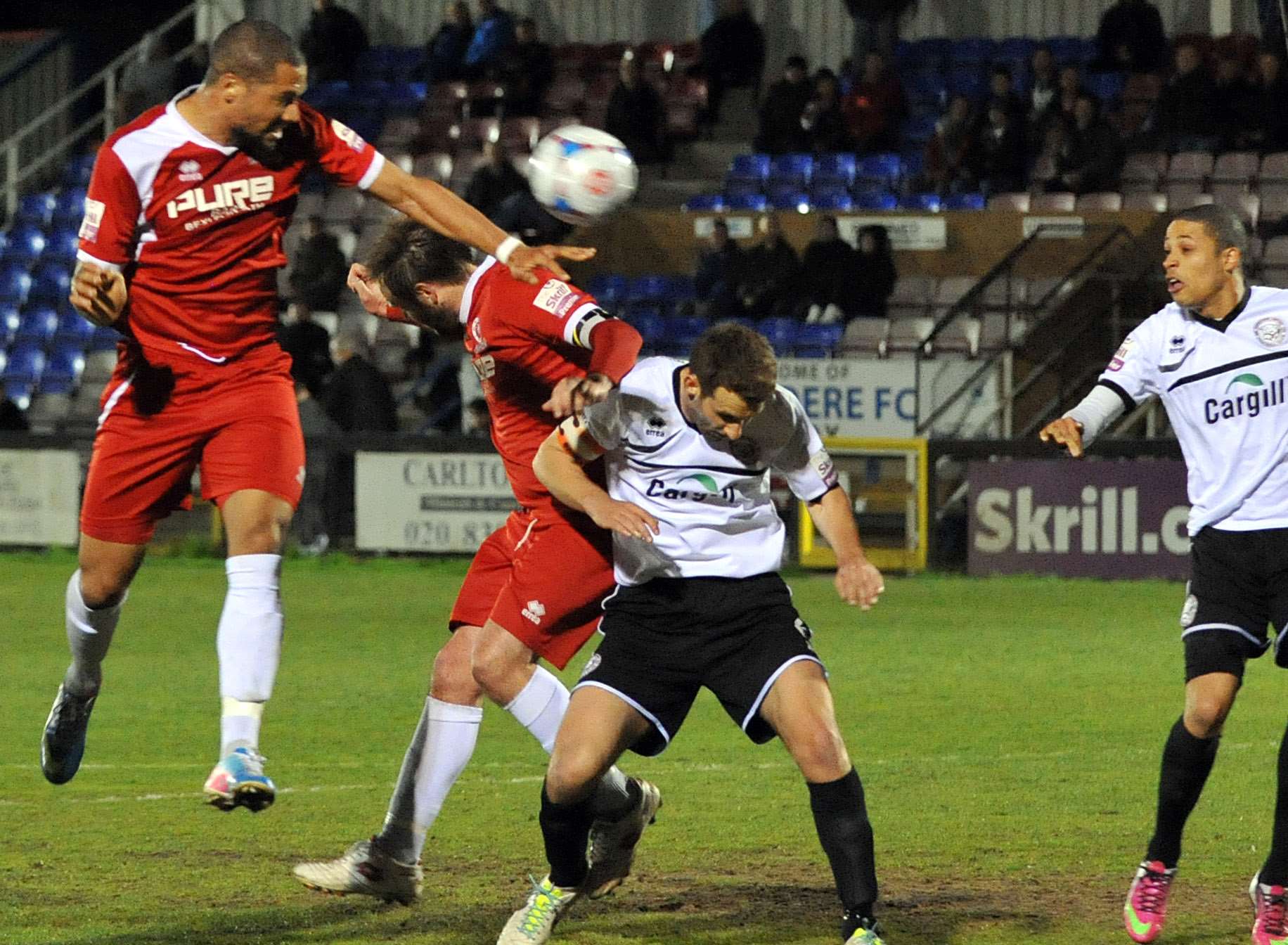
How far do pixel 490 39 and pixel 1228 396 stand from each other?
19.3 metres

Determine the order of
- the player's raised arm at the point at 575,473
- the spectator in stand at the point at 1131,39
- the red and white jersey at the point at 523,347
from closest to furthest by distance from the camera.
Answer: the player's raised arm at the point at 575,473
the red and white jersey at the point at 523,347
the spectator in stand at the point at 1131,39

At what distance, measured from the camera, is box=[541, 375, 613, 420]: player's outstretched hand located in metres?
5.75

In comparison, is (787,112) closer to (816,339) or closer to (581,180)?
(816,339)

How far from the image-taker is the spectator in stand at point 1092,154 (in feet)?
68.3

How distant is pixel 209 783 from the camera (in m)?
5.73

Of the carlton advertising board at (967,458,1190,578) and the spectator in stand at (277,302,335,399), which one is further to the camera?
the spectator in stand at (277,302,335,399)

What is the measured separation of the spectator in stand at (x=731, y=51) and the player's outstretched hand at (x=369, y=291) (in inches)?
704

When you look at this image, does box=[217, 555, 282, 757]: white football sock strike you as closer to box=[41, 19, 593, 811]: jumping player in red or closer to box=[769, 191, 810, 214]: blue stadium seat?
box=[41, 19, 593, 811]: jumping player in red

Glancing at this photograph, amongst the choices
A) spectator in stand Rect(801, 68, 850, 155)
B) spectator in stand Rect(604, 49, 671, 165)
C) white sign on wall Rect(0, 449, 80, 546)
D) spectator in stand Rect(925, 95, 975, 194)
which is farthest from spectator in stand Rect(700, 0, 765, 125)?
white sign on wall Rect(0, 449, 80, 546)

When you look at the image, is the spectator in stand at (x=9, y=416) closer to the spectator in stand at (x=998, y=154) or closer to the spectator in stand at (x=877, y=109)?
the spectator in stand at (x=877, y=109)

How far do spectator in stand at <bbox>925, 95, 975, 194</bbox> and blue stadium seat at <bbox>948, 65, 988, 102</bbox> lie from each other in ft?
→ 4.06

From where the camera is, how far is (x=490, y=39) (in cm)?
2455

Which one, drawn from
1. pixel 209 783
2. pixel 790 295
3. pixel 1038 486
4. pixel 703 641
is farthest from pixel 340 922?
pixel 790 295

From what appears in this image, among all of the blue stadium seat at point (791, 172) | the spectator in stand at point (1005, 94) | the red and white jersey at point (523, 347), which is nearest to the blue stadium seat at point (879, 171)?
the blue stadium seat at point (791, 172)
